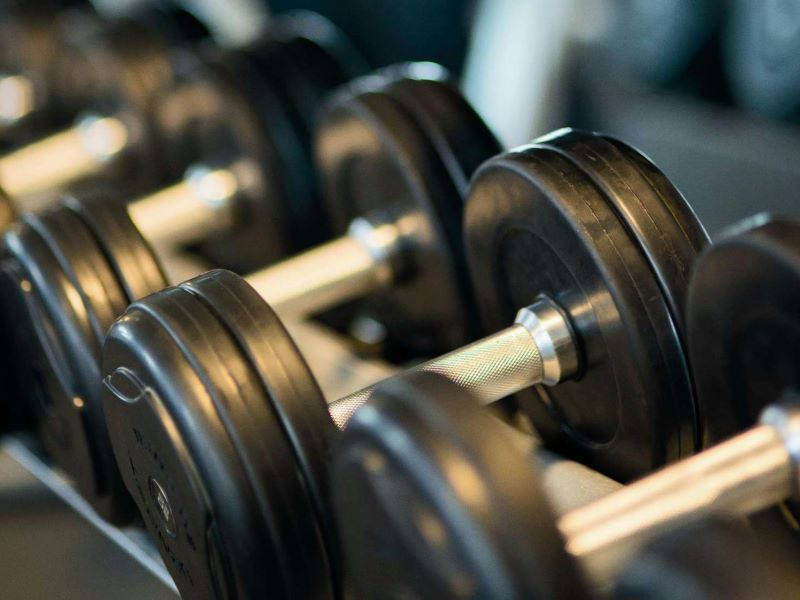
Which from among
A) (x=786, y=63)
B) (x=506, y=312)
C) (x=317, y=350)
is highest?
(x=786, y=63)

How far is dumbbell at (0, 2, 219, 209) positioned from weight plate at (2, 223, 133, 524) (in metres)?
0.47

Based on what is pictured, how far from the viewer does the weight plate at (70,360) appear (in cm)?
81

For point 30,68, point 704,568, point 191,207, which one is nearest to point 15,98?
point 30,68

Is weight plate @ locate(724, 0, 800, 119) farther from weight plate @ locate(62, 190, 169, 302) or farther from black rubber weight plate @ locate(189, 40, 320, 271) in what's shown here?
weight plate @ locate(62, 190, 169, 302)

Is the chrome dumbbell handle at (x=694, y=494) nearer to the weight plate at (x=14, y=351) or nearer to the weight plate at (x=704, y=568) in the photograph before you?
the weight plate at (x=704, y=568)

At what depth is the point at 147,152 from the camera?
4.35 feet

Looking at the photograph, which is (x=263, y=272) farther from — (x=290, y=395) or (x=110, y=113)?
(x=110, y=113)

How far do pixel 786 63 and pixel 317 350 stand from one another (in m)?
1.11

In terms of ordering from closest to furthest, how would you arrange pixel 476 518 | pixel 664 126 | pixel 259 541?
pixel 476 518
pixel 259 541
pixel 664 126

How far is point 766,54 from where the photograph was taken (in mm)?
1782

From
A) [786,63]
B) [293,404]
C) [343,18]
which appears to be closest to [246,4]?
[343,18]

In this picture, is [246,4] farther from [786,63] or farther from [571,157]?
[571,157]

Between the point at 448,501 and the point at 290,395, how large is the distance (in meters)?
0.19

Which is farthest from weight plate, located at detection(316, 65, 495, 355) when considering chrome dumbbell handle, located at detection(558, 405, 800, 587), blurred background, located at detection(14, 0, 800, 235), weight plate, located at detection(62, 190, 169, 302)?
blurred background, located at detection(14, 0, 800, 235)
